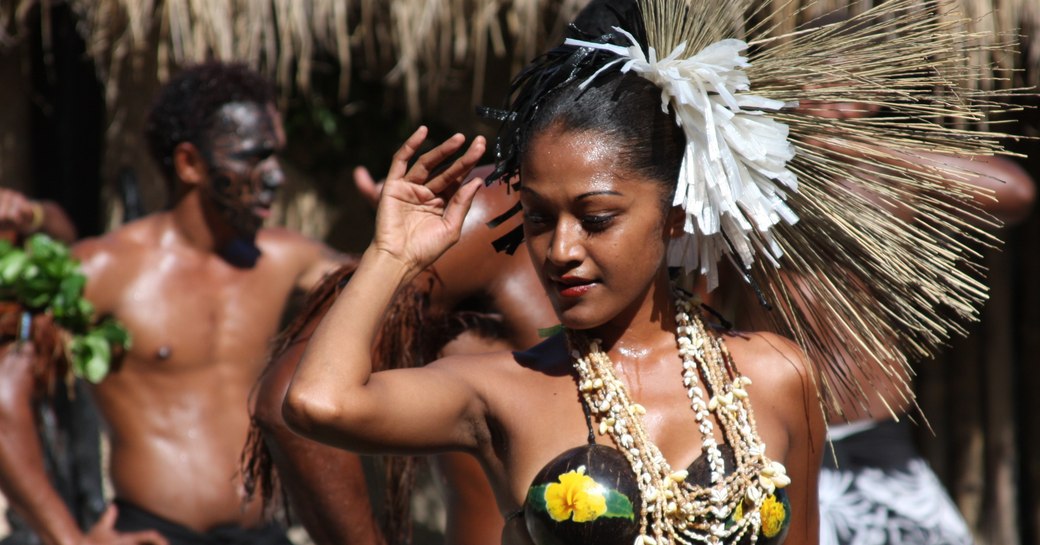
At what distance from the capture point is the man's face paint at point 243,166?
4113 mm

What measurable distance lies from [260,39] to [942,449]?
3313mm

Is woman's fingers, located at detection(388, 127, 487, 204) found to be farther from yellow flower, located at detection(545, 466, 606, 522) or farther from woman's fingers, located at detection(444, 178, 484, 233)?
yellow flower, located at detection(545, 466, 606, 522)

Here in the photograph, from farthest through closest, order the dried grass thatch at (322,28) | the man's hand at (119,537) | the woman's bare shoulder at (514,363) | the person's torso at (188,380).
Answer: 1. the dried grass thatch at (322,28)
2. the person's torso at (188,380)
3. the man's hand at (119,537)
4. the woman's bare shoulder at (514,363)

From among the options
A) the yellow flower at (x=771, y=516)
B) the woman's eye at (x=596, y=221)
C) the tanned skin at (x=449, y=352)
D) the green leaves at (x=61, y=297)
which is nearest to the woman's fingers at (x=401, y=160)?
the woman's eye at (x=596, y=221)

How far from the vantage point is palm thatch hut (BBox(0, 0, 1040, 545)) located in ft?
14.6

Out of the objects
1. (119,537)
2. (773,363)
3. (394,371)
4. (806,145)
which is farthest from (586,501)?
(119,537)

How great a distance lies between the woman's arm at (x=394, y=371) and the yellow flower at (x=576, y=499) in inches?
7.4

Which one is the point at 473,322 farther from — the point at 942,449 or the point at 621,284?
the point at 942,449

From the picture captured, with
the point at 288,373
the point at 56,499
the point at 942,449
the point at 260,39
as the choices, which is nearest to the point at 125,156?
the point at 260,39

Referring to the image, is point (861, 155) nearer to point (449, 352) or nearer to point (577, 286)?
point (577, 286)

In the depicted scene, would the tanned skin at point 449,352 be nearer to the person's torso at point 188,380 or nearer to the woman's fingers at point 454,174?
the woman's fingers at point 454,174

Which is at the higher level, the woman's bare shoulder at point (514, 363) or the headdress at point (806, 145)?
the headdress at point (806, 145)

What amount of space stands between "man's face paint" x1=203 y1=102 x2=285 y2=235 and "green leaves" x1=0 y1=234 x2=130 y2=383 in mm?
527

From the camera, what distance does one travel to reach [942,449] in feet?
17.5
